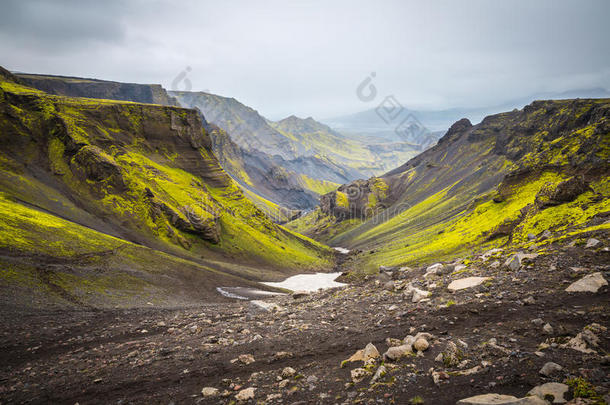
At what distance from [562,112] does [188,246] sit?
615 feet

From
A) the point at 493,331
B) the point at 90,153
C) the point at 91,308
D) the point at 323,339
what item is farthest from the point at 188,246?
the point at 493,331

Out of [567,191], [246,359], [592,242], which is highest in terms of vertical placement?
[567,191]

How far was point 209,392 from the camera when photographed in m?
12.6

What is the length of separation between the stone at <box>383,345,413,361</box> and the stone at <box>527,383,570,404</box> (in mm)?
4880

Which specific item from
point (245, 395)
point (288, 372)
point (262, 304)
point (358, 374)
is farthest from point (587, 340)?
point (262, 304)

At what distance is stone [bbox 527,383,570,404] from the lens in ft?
24.6

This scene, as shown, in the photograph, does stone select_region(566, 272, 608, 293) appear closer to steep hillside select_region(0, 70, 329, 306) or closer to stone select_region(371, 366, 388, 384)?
stone select_region(371, 366, 388, 384)

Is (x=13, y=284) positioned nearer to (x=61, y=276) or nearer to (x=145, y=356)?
(x=61, y=276)

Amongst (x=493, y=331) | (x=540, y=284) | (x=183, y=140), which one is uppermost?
(x=183, y=140)

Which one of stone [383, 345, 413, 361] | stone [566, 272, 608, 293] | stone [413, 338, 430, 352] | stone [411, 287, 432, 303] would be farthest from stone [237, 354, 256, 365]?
stone [566, 272, 608, 293]

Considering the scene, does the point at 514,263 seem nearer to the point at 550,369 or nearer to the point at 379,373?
the point at 550,369

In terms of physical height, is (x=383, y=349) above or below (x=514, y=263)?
below

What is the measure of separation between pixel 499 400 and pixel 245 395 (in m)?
9.35

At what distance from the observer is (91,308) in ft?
105
